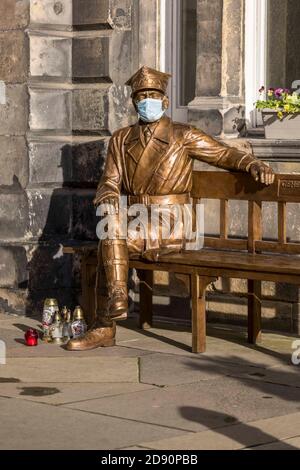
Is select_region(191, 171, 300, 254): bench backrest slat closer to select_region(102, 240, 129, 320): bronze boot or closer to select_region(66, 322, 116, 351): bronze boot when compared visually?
select_region(102, 240, 129, 320): bronze boot

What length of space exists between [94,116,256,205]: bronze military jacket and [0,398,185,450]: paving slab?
248cm

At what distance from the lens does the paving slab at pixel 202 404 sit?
22.7ft

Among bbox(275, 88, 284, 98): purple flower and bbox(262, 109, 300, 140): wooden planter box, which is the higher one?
bbox(275, 88, 284, 98): purple flower

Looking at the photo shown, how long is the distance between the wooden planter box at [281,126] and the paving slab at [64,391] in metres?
2.70

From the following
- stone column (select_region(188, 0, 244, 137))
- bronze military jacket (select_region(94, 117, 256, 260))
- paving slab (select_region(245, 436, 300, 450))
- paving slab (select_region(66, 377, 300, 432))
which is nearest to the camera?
paving slab (select_region(245, 436, 300, 450))

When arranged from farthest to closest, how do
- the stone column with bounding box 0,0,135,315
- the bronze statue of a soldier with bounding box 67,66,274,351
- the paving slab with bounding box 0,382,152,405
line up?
the stone column with bounding box 0,0,135,315
the bronze statue of a soldier with bounding box 67,66,274,351
the paving slab with bounding box 0,382,152,405

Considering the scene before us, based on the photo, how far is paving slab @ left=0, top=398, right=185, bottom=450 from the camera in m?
6.36

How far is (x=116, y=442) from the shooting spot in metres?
6.39

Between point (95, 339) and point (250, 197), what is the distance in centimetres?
140

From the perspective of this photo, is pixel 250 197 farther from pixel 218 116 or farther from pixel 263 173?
pixel 218 116

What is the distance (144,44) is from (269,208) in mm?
1789

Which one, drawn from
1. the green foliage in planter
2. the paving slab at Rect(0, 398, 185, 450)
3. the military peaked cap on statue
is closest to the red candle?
the military peaked cap on statue

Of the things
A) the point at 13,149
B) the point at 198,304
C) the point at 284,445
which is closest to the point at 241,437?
the point at 284,445

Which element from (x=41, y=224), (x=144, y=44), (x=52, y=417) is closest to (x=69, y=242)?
(x=41, y=224)
